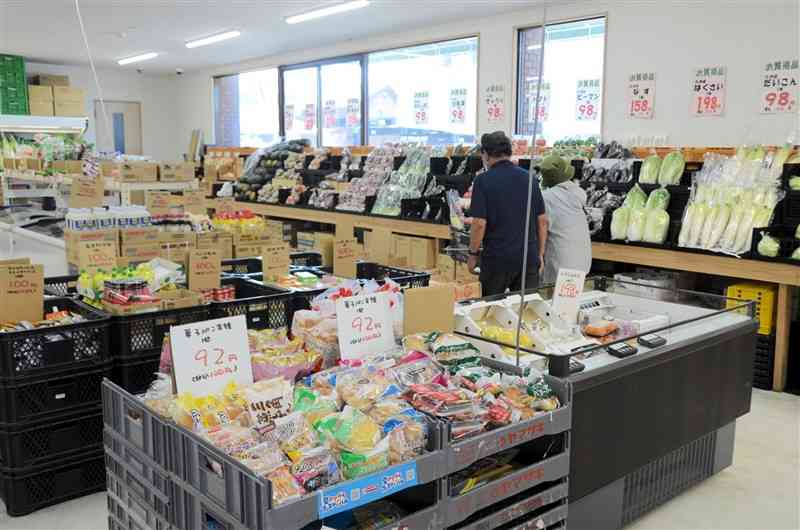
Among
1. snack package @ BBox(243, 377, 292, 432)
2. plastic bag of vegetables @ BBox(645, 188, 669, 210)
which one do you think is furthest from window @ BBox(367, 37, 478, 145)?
snack package @ BBox(243, 377, 292, 432)

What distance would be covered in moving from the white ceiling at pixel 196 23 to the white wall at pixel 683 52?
0.68m

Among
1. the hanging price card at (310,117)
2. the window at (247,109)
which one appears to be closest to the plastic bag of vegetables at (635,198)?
the hanging price card at (310,117)

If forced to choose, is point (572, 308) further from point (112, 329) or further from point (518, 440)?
point (112, 329)

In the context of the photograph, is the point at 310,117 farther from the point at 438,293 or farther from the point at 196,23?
the point at 438,293

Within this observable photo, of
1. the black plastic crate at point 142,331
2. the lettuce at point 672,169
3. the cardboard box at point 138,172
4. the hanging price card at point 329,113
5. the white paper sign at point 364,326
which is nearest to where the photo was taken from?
the white paper sign at point 364,326

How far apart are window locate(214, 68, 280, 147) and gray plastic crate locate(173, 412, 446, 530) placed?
11.2 meters

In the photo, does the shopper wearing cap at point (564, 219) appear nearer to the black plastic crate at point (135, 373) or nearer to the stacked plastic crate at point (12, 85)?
the black plastic crate at point (135, 373)

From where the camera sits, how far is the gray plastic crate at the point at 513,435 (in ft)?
6.03

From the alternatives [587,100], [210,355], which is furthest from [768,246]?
[210,355]

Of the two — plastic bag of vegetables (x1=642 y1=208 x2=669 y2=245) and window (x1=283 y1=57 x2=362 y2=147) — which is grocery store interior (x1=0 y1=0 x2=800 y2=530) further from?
window (x1=283 y1=57 x2=362 y2=147)

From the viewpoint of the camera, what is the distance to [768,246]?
15.7ft

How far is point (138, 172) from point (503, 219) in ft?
10.4

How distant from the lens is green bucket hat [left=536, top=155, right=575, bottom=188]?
447 cm

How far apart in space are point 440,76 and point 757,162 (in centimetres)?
485
